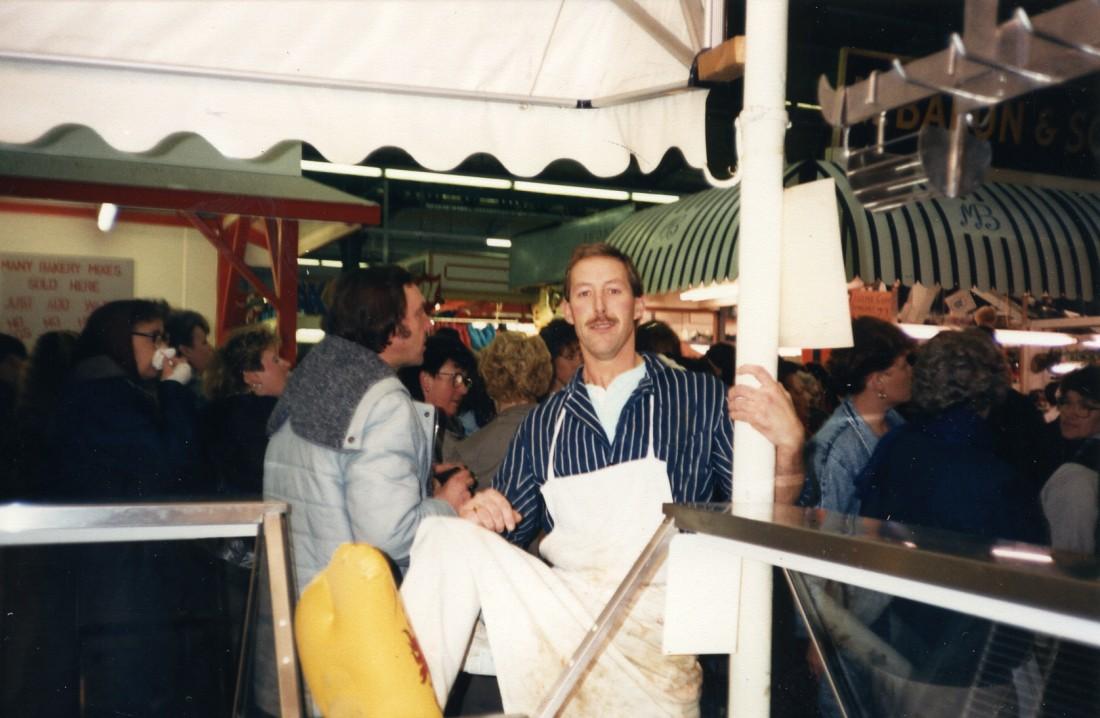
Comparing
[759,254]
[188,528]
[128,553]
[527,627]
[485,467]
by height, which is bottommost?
[128,553]

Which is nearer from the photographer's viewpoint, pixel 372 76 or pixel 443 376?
pixel 372 76

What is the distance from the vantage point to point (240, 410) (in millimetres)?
3715

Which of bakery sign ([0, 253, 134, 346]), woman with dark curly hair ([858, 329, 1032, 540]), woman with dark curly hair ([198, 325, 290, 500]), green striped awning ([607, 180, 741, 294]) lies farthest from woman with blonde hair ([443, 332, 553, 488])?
bakery sign ([0, 253, 134, 346])

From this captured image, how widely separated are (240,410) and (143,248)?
13.4 ft

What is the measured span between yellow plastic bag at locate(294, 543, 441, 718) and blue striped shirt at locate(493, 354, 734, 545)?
0.81m

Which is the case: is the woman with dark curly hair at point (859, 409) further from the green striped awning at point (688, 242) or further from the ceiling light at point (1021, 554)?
the ceiling light at point (1021, 554)

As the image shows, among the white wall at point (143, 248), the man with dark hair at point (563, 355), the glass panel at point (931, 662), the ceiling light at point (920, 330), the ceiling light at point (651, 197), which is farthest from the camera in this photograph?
the ceiling light at point (651, 197)

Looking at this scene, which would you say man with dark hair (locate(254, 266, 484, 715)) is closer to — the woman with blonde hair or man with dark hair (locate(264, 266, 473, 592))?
man with dark hair (locate(264, 266, 473, 592))

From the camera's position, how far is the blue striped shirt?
87.7 inches

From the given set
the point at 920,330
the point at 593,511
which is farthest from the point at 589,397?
the point at 920,330

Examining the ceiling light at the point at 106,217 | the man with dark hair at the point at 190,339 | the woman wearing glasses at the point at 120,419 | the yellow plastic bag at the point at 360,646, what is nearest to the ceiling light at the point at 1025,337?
the man with dark hair at the point at 190,339

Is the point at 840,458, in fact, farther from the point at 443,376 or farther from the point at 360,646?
the point at 360,646

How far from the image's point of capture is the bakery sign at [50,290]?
21.1 feet

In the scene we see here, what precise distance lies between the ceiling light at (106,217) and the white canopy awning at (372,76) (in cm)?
457
